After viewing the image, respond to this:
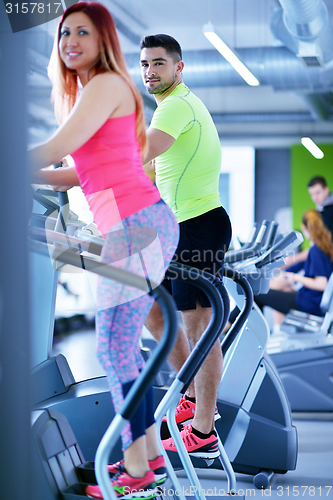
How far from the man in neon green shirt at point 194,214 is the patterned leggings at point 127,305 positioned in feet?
1.79

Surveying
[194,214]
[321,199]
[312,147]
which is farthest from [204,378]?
[312,147]

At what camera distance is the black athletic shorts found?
6.15 feet

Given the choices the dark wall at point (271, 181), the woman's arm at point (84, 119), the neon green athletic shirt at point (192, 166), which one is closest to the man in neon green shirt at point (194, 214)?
the neon green athletic shirt at point (192, 166)

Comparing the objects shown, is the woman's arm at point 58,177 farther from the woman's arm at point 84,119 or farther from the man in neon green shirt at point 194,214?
the man in neon green shirt at point 194,214

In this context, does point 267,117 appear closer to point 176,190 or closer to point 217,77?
point 217,77

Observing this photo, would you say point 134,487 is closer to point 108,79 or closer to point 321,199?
point 108,79

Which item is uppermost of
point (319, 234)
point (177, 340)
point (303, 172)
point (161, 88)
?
point (303, 172)

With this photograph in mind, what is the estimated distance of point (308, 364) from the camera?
3396 millimetres

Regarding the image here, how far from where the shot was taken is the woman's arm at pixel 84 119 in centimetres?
Result: 119

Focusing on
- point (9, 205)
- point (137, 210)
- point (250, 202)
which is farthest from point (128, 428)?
point (250, 202)

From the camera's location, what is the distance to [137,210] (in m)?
1.33

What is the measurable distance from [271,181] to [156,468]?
10811 mm

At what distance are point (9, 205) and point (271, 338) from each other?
3.23 meters

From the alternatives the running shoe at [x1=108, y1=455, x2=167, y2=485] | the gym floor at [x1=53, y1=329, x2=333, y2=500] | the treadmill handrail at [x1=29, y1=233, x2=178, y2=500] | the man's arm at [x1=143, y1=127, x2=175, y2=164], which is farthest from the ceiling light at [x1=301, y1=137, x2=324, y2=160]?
the treadmill handrail at [x1=29, y1=233, x2=178, y2=500]
